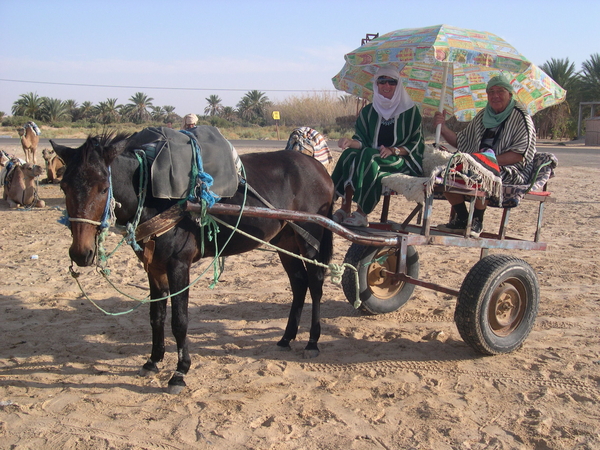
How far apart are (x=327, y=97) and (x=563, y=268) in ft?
158

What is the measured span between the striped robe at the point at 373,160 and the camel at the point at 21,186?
8.42m

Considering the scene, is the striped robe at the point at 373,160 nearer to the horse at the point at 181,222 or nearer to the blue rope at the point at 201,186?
the horse at the point at 181,222

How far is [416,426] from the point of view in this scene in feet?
10.8

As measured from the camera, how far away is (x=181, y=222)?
3748mm

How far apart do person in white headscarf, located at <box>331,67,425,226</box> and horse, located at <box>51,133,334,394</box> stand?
233 mm

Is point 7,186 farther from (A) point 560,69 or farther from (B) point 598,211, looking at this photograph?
(A) point 560,69

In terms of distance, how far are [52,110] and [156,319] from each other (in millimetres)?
52309

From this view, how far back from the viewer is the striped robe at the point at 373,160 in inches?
182

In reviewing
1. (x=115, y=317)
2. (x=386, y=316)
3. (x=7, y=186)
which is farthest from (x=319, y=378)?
(x=7, y=186)

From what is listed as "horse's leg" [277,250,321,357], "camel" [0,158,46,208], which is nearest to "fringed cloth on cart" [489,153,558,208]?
"horse's leg" [277,250,321,357]

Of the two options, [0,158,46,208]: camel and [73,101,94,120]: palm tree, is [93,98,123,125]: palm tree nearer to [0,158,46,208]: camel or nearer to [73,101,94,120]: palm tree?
[73,101,94,120]: palm tree

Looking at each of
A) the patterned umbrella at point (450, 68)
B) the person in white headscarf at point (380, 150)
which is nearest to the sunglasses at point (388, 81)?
the person in white headscarf at point (380, 150)

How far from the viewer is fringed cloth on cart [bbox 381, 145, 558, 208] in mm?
4194

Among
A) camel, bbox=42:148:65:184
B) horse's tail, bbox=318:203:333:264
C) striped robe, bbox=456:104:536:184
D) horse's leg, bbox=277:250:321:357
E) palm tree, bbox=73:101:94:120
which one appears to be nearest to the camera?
horse's leg, bbox=277:250:321:357
